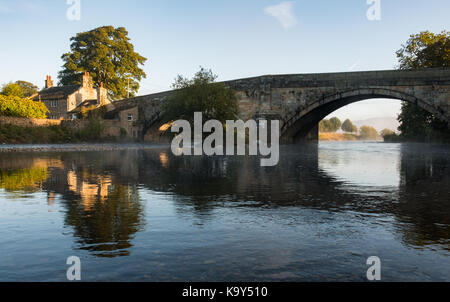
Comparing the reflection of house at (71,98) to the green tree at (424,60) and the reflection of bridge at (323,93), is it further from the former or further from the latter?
the green tree at (424,60)

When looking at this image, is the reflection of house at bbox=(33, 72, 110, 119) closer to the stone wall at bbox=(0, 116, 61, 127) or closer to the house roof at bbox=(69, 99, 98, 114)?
the house roof at bbox=(69, 99, 98, 114)

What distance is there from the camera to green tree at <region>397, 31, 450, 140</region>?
4908 cm

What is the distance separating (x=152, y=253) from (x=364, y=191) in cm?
775

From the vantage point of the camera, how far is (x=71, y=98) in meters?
67.7

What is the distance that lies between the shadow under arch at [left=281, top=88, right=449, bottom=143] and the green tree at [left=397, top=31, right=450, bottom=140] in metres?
9.29

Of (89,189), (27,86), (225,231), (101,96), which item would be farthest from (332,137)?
(225,231)

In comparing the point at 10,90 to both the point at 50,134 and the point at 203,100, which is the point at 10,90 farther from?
the point at 203,100

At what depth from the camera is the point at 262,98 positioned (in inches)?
1911

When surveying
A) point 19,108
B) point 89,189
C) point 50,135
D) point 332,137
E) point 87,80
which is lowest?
point 89,189

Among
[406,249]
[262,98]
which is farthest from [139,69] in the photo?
[406,249]

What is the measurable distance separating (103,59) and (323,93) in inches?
1777

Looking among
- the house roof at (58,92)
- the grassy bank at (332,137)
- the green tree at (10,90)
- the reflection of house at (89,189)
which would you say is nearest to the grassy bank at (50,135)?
the house roof at (58,92)

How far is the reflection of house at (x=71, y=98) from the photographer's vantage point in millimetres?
67606
